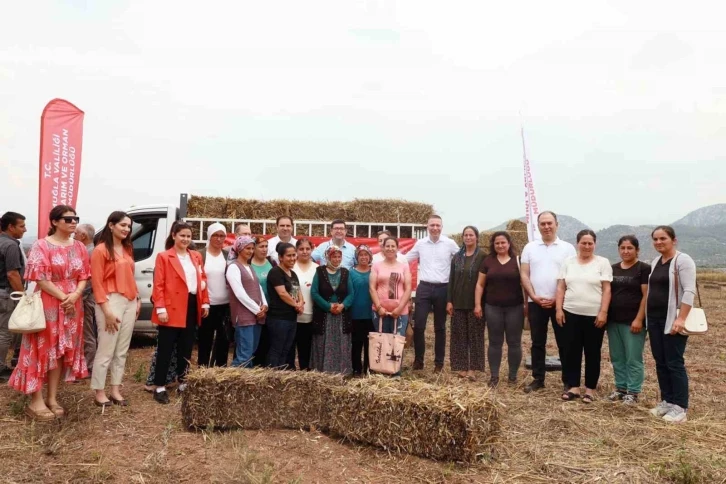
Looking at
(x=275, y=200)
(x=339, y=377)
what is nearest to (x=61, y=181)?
(x=275, y=200)

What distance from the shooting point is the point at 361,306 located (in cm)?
548

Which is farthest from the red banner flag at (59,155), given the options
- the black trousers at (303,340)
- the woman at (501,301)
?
the woman at (501,301)

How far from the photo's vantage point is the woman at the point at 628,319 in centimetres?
505

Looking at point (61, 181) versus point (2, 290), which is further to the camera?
point (61, 181)

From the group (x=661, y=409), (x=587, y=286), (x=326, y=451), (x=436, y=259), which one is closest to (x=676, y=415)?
(x=661, y=409)

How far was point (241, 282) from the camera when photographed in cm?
497

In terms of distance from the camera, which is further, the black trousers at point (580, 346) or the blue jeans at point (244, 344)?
the black trousers at point (580, 346)

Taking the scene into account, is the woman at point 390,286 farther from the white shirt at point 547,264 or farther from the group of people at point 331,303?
the white shirt at point 547,264

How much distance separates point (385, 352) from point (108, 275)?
2678 mm

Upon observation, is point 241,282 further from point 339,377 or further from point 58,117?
point 58,117

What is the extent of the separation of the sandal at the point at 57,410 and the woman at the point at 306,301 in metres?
2.03

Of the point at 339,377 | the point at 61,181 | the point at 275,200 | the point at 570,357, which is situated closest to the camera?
the point at 339,377

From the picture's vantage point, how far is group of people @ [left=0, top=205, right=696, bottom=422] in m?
4.48

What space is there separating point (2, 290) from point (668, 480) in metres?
6.26
